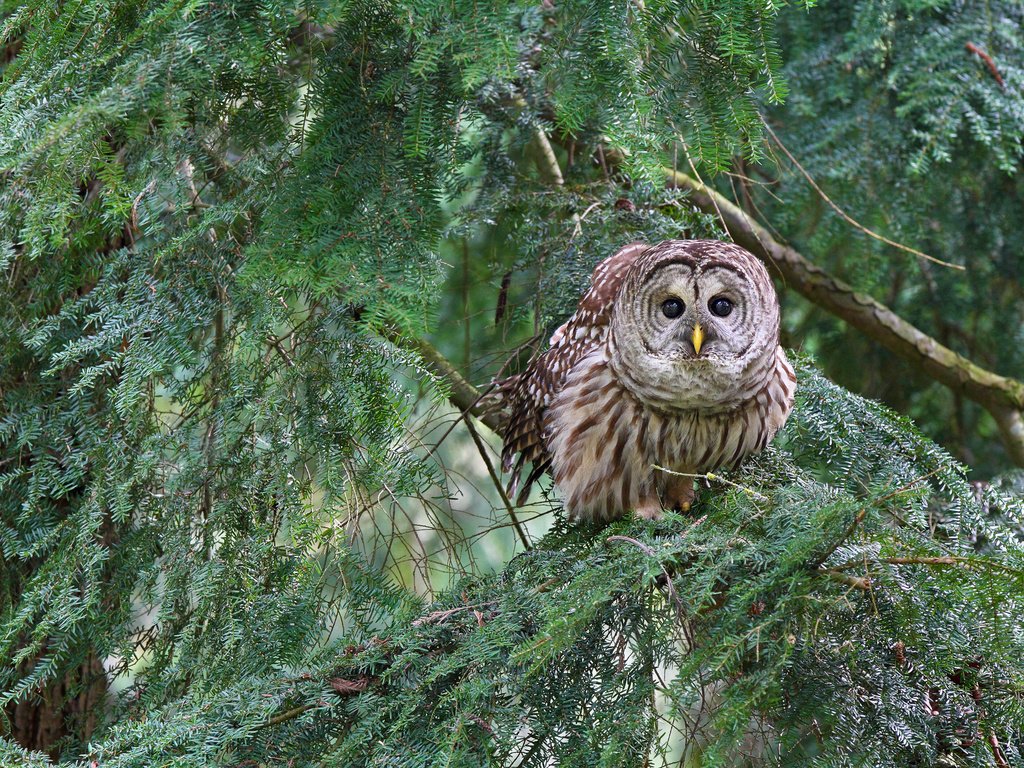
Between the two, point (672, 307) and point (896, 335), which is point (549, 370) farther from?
point (896, 335)

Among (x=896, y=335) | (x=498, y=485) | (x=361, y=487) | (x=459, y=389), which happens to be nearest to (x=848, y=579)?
(x=361, y=487)

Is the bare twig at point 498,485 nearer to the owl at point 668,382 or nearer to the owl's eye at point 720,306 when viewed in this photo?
the owl at point 668,382

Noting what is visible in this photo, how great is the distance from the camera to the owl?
9.37ft

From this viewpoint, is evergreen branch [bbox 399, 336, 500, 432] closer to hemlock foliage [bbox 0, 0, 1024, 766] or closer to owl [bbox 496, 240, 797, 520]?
hemlock foliage [bbox 0, 0, 1024, 766]

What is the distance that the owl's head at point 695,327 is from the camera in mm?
2844

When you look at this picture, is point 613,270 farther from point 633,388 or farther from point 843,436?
point 843,436

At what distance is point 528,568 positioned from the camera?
2.51 m

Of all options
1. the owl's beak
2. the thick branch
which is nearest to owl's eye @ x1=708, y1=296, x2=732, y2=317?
the owl's beak

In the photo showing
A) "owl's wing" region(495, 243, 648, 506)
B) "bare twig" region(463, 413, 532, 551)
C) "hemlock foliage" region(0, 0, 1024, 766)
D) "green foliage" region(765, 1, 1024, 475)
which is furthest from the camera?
"green foliage" region(765, 1, 1024, 475)

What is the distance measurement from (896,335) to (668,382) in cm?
200

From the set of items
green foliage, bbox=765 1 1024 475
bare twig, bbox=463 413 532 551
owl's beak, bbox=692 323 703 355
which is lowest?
bare twig, bbox=463 413 532 551

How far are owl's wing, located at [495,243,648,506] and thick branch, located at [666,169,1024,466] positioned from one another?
3.72ft

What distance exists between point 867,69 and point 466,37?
119 inches

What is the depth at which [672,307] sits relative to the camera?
2924mm
